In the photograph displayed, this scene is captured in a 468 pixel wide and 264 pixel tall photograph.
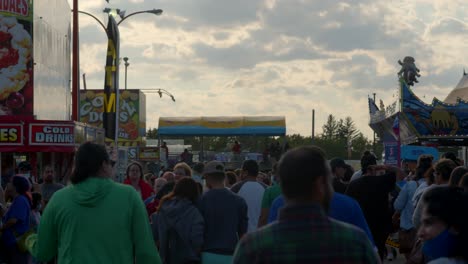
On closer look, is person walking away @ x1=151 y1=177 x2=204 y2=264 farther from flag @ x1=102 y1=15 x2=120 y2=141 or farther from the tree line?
the tree line

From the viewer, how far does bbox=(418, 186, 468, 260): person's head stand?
4.89 metres

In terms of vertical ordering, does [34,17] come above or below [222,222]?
above

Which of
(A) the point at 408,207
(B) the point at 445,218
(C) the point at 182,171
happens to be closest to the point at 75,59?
(C) the point at 182,171

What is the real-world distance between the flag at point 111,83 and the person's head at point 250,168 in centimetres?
1905

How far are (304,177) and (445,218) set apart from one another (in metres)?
1.32

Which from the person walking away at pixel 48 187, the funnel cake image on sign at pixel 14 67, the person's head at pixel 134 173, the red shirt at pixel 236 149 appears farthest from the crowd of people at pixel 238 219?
the red shirt at pixel 236 149

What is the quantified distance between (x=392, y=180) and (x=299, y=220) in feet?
25.3

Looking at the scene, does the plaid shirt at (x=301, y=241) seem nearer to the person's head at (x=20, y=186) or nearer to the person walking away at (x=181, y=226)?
the person walking away at (x=181, y=226)

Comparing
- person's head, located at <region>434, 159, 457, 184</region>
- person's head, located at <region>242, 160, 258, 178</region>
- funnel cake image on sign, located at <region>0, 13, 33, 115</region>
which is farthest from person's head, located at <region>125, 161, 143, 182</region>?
funnel cake image on sign, located at <region>0, 13, 33, 115</region>

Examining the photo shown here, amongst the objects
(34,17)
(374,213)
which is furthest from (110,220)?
(34,17)

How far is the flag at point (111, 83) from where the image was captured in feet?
102

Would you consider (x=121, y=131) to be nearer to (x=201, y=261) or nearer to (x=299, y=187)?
(x=201, y=261)

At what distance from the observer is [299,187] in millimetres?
3969

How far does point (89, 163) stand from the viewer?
20.1ft
